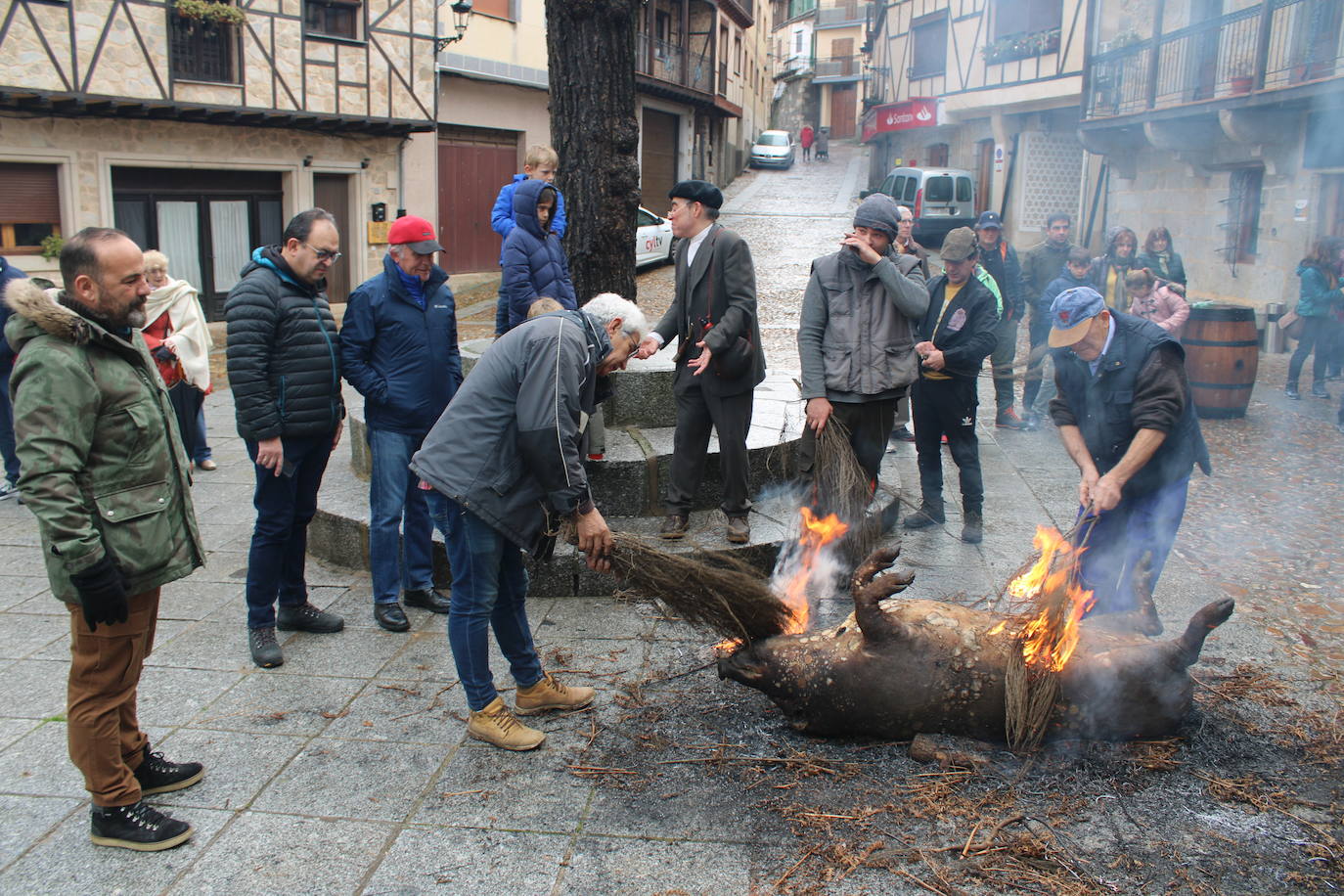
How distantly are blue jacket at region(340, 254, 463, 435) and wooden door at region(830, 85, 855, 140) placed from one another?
6131 centimetres

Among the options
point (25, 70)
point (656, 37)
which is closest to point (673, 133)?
point (656, 37)

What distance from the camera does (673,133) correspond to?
33.5 m

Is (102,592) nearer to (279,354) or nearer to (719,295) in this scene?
(279,354)

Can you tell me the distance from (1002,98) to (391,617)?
2592 centimetres

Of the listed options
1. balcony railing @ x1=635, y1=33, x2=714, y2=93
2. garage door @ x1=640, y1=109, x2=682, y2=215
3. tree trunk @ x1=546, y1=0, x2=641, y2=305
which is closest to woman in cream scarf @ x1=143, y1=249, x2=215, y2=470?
tree trunk @ x1=546, y1=0, x2=641, y2=305

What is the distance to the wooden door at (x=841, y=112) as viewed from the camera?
62.1 m

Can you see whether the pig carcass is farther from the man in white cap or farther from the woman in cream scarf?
the woman in cream scarf

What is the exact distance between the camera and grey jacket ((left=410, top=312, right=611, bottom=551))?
12.1ft

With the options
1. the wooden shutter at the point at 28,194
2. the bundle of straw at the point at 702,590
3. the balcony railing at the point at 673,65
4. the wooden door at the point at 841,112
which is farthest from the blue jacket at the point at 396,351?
the wooden door at the point at 841,112

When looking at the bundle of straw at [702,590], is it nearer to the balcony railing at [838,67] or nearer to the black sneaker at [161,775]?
the black sneaker at [161,775]

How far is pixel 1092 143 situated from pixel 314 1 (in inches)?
593

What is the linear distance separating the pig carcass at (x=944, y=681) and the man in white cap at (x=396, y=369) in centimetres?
213

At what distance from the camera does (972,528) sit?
21.1 ft

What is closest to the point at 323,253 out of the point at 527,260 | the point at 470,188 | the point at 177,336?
the point at 527,260
